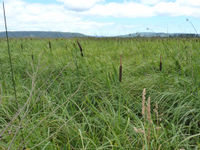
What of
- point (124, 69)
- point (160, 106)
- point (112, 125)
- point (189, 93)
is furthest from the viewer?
point (124, 69)

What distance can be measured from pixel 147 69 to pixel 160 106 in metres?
1.19

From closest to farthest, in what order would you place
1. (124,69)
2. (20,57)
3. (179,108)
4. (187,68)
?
(179,108)
(187,68)
(124,69)
(20,57)

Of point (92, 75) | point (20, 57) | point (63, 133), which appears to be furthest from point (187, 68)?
point (20, 57)

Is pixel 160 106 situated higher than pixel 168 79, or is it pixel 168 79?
pixel 168 79

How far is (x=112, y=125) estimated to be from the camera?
1.57 meters

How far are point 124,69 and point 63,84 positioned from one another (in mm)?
988

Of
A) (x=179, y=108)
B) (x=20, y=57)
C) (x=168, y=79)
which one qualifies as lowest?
(x=179, y=108)

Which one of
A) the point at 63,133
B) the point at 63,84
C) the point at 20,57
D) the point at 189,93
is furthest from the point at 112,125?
the point at 20,57

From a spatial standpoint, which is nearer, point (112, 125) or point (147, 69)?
point (112, 125)

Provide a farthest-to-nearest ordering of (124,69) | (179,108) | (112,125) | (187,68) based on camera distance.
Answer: (124,69) < (187,68) < (179,108) < (112,125)

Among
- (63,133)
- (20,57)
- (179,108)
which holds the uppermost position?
(20,57)

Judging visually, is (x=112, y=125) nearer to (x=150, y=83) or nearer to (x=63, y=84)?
(x=150, y=83)

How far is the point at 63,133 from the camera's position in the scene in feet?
5.45

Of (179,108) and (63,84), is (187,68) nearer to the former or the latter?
(179,108)
